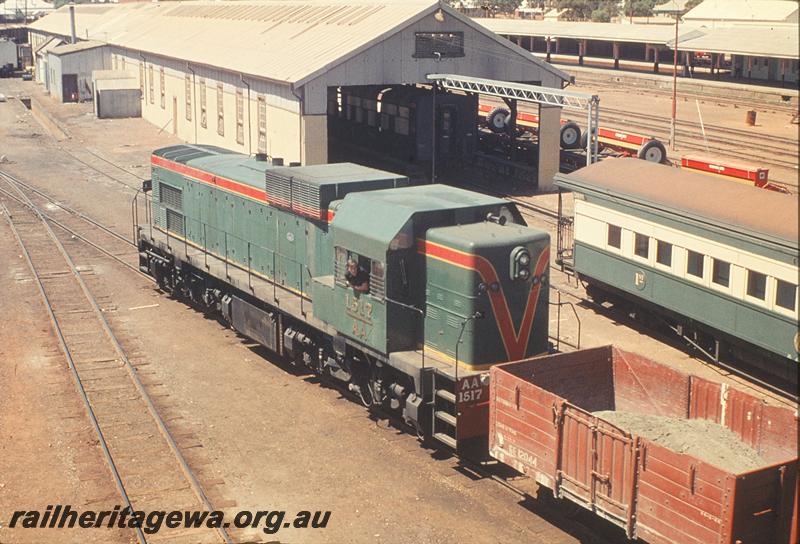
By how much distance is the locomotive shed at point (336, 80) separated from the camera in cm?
3712

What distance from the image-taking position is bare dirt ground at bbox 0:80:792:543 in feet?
44.0

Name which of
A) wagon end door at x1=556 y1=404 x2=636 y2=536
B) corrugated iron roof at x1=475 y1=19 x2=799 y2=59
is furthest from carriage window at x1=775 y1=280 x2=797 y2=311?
corrugated iron roof at x1=475 y1=19 x2=799 y2=59

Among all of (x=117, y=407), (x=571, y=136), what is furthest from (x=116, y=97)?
(x=117, y=407)

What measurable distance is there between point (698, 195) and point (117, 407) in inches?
496

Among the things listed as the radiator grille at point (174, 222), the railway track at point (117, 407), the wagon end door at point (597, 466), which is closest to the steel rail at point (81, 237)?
the railway track at point (117, 407)

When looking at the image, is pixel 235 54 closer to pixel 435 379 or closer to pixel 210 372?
pixel 210 372

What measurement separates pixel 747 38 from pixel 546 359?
6188cm

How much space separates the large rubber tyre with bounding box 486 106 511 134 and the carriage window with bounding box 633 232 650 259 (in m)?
26.6

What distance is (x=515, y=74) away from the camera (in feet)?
130

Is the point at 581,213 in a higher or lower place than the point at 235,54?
lower

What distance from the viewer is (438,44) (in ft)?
127

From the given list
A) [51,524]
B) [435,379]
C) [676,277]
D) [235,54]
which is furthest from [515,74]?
[51,524]

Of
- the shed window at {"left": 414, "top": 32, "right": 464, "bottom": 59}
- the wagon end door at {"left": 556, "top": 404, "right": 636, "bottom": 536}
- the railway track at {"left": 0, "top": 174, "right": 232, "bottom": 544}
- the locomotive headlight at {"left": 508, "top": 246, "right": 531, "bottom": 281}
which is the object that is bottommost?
the railway track at {"left": 0, "top": 174, "right": 232, "bottom": 544}

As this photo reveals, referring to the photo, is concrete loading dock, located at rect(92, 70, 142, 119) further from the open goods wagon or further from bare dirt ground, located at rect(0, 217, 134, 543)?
the open goods wagon
